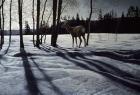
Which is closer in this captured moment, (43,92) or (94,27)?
(43,92)

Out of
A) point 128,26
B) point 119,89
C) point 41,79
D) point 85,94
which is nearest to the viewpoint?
point 85,94

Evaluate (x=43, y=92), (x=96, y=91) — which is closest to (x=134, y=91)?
(x=96, y=91)

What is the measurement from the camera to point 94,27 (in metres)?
123

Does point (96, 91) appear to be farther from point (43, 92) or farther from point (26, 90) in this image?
point (26, 90)

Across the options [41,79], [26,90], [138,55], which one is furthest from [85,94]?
[138,55]

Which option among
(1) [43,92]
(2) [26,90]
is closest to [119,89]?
(1) [43,92]

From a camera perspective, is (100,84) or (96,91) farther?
→ (100,84)

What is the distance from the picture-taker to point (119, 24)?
118938 mm

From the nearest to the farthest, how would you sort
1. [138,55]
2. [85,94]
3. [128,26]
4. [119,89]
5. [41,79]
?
[85,94], [119,89], [41,79], [138,55], [128,26]

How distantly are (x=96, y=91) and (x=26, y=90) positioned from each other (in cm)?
172

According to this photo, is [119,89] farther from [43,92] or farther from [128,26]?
[128,26]

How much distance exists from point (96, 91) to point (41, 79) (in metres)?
2.08

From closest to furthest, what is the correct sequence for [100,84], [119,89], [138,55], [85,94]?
[85,94], [119,89], [100,84], [138,55]

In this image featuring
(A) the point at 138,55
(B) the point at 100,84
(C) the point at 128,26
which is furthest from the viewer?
(C) the point at 128,26
